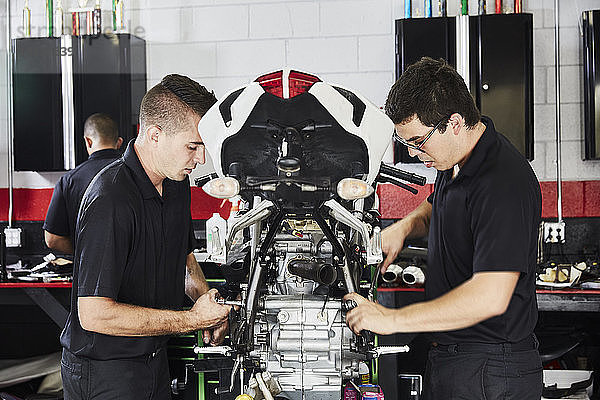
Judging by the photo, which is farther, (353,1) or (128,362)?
(353,1)

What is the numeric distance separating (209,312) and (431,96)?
31.0 inches

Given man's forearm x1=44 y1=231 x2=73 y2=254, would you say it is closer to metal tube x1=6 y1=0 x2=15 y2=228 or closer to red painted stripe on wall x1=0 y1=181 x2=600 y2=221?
red painted stripe on wall x1=0 y1=181 x2=600 y2=221

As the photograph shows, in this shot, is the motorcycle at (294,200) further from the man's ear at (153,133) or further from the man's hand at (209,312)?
the man's ear at (153,133)

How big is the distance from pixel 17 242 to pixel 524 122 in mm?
2855

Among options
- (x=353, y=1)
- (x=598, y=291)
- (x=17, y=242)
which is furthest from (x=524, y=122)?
(x=17, y=242)

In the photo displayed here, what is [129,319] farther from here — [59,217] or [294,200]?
[59,217]

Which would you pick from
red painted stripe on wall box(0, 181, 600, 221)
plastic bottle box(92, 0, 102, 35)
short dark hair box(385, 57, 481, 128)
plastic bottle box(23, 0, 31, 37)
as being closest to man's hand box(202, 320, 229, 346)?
short dark hair box(385, 57, 481, 128)

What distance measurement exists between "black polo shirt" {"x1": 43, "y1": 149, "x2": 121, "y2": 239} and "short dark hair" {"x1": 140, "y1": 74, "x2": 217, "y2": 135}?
1.60 metres

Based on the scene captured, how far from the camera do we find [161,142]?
76.0 inches

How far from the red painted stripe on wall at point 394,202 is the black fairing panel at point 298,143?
1877mm

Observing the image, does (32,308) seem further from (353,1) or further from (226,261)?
(226,261)

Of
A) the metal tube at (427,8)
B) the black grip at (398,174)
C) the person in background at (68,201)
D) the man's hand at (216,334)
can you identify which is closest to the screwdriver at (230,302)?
the man's hand at (216,334)

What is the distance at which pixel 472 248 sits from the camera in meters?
1.85

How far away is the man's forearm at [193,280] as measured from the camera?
7.41 feet
